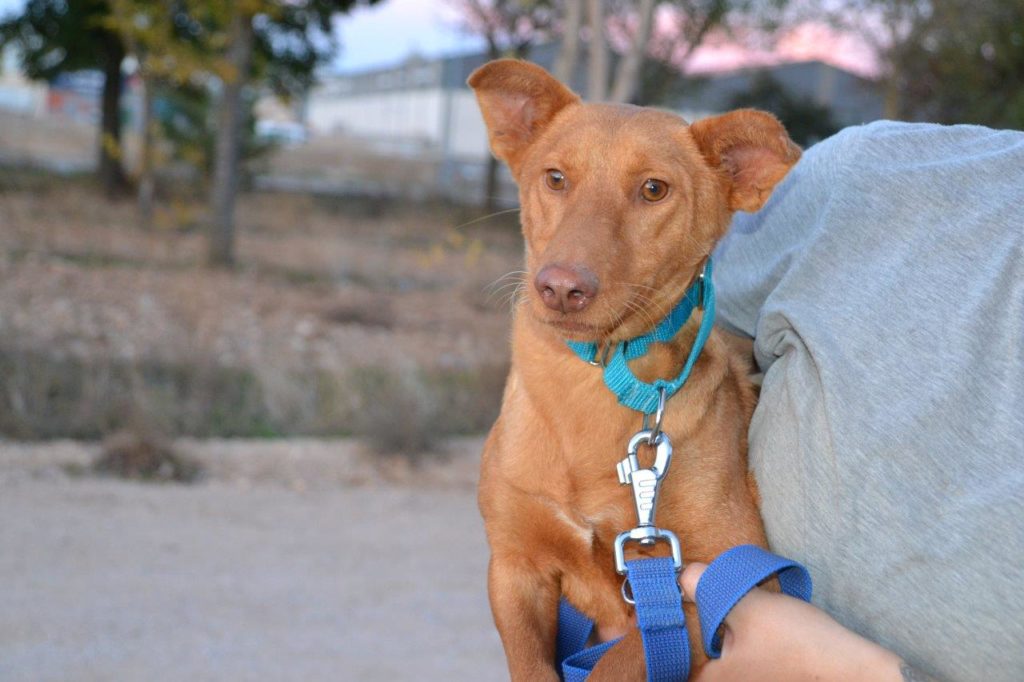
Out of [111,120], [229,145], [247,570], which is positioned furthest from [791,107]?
[247,570]

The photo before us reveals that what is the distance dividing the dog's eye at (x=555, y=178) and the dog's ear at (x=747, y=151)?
0.37 meters

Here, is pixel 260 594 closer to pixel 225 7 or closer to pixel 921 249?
A: pixel 921 249

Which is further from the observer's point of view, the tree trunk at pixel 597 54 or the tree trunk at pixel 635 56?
the tree trunk at pixel 635 56

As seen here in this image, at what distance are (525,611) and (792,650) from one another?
693mm

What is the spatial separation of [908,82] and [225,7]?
11550 millimetres

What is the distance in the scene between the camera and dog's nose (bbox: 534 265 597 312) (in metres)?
2.28

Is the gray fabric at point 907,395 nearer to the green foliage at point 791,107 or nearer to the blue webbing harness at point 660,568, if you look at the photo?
the blue webbing harness at point 660,568

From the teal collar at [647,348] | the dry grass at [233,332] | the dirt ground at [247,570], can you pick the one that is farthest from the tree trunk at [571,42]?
the teal collar at [647,348]

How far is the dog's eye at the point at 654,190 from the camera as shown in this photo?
8.46ft

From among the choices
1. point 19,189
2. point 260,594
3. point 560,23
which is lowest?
point 19,189

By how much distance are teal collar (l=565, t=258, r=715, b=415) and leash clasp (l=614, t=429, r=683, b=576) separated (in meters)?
0.13

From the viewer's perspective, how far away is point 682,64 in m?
20.0

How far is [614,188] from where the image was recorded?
2.56 m

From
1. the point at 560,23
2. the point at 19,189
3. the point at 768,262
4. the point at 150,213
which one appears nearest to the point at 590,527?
the point at 768,262
